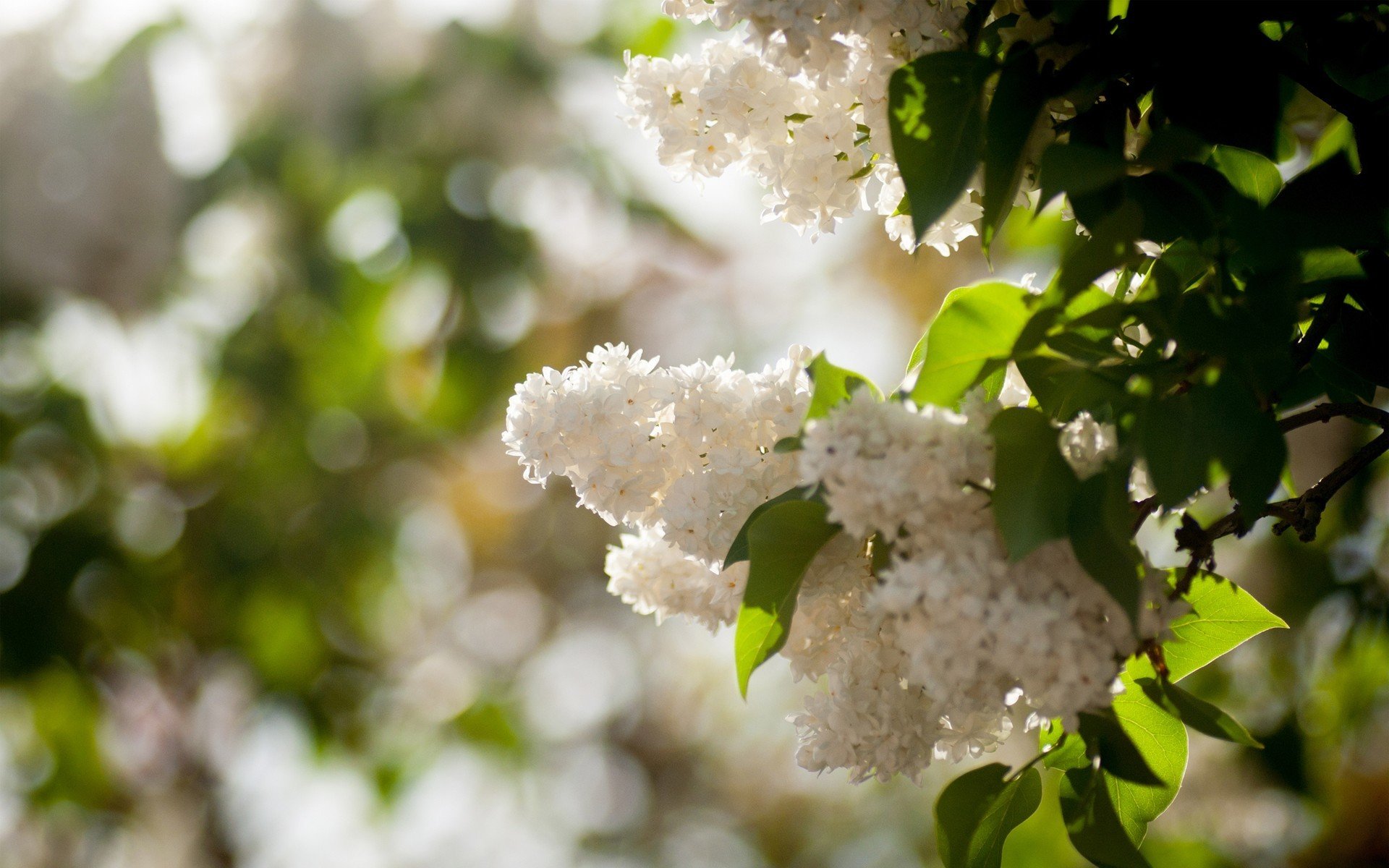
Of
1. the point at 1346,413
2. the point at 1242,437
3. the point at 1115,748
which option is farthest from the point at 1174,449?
the point at 1346,413

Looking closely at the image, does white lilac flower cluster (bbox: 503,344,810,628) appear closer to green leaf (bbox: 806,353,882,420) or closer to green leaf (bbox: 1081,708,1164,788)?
green leaf (bbox: 806,353,882,420)

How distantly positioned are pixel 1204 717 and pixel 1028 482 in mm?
160

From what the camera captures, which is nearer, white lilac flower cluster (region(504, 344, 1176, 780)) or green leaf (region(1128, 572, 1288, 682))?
white lilac flower cluster (region(504, 344, 1176, 780))

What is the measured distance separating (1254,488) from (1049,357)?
10 cm

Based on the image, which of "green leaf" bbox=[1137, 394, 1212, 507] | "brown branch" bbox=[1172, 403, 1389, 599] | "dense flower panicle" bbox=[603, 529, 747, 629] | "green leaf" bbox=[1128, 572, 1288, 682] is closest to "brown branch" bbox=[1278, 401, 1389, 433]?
"brown branch" bbox=[1172, 403, 1389, 599]

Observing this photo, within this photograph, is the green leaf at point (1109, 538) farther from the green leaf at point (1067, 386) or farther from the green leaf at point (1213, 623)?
the green leaf at point (1213, 623)

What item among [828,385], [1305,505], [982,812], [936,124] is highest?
[936,124]

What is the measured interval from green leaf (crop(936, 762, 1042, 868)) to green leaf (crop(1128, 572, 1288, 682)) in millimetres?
90

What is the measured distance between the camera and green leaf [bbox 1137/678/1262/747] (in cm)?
51

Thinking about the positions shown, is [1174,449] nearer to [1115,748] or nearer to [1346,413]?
[1115,748]

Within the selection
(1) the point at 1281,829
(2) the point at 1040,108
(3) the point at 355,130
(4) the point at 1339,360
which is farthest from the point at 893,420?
(3) the point at 355,130

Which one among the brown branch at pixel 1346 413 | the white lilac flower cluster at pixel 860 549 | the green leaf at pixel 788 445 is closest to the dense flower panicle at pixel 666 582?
the white lilac flower cluster at pixel 860 549

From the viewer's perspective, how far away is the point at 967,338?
0.51 meters

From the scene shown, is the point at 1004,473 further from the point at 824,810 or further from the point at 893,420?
the point at 824,810
